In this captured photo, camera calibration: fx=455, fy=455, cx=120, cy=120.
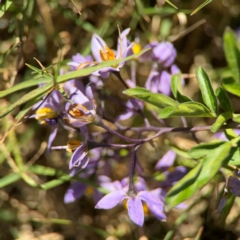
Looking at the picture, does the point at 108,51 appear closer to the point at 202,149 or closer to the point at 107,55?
the point at 107,55

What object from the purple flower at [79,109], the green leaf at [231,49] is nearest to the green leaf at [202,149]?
the green leaf at [231,49]

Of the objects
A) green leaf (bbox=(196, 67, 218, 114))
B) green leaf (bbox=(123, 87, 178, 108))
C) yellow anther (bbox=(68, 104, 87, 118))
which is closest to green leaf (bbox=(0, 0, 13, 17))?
yellow anther (bbox=(68, 104, 87, 118))

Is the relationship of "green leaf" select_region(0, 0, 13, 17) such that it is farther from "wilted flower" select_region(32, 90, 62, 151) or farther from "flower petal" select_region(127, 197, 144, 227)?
"flower petal" select_region(127, 197, 144, 227)

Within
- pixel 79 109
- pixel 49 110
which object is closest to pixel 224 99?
pixel 79 109

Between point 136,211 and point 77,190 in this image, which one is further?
point 77,190

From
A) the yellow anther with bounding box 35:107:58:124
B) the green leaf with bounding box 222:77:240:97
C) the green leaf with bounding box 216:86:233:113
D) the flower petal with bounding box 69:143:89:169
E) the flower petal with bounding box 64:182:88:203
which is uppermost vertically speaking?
the green leaf with bounding box 222:77:240:97

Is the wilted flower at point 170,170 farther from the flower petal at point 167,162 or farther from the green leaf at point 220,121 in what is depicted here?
the green leaf at point 220,121
